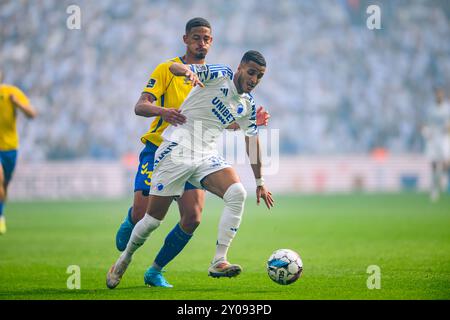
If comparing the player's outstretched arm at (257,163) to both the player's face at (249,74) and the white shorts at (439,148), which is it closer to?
the player's face at (249,74)

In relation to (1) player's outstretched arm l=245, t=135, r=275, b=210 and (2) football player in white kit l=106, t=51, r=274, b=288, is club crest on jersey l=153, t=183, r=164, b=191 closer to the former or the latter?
(2) football player in white kit l=106, t=51, r=274, b=288

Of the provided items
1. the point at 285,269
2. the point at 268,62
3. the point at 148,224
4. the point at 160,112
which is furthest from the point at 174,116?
the point at 268,62

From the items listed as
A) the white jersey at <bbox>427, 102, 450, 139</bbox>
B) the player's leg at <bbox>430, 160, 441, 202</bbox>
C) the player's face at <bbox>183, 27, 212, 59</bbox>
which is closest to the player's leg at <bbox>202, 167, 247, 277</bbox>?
the player's face at <bbox>183, 27, 212, 59</bbox>

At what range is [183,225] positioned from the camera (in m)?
8.87

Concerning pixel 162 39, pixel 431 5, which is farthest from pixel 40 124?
pixel 431 5

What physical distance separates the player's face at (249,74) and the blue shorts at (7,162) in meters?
7.65

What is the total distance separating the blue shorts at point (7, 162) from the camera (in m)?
15.0

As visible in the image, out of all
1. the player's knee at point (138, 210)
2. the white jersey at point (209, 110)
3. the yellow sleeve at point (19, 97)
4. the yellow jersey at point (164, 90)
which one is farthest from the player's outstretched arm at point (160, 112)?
the yellow sleeve at point (19, 97)

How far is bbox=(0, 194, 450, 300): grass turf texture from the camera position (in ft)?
27.0

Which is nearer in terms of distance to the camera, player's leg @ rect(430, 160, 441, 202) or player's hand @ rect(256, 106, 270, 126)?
player's hand @ rect(256, 106, 270, 126)

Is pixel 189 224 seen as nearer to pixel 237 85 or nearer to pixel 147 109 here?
pixel 147 109

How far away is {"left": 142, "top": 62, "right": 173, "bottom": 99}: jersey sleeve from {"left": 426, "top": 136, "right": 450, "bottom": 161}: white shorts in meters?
18.1

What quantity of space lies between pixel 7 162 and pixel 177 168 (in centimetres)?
746
